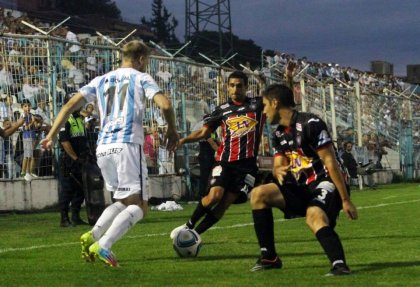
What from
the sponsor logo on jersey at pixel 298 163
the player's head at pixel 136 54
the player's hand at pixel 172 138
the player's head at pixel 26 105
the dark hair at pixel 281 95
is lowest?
the sponsor logo on jersey at pixel 298 163

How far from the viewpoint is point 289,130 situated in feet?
29.0

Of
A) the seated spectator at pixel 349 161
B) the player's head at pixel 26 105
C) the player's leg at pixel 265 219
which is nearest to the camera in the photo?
the player's leg at pixel 265 219

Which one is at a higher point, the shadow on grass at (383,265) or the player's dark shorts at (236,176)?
the player's dark shorts at (236,176)

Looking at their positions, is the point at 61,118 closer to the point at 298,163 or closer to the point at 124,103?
the point at 124,103

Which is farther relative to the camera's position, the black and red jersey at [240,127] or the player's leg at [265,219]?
the black and red jersey at [240,127]

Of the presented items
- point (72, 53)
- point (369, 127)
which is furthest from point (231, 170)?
point (369, 127)

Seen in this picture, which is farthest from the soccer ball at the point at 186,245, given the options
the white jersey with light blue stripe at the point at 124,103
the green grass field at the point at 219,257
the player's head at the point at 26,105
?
the player's head at the point at 26,105

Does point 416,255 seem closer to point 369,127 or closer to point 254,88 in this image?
point 254,88

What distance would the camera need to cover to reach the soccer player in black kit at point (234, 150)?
1165 centimetres

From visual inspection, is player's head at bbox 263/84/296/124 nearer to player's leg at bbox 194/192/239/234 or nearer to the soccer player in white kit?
the soccer player in white kit

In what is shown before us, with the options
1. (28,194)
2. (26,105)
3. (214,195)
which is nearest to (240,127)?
(214,195)

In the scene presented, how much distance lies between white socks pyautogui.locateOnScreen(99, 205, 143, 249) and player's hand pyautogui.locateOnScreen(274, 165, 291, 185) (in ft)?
5.02

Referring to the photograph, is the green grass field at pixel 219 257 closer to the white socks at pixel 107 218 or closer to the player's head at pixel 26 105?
the white socks at pixel 107 218

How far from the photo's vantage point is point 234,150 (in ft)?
38.5
